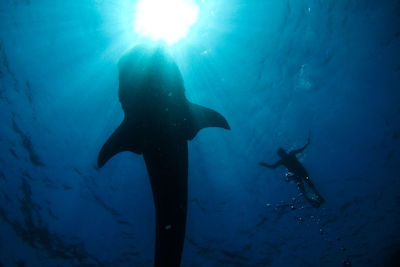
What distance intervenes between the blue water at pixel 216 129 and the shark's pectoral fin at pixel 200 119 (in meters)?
4.07

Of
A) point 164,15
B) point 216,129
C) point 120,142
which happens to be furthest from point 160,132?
point 216,129

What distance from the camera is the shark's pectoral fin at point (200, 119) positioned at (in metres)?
4.32

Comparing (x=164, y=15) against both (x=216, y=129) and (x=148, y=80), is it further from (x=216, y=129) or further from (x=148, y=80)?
(x=216, y=129)

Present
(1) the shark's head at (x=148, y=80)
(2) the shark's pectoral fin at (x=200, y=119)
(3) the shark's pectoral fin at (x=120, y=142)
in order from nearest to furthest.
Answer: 1. (1) the shark's head at (x=148, y=80)
2. (3) the shark's pectoral fin at (x=120, y=142)
3. (2) the shark's pectoral fin at (x=200, y=119)

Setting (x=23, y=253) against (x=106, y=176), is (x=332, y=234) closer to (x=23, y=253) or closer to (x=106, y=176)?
(x=106, y=176)

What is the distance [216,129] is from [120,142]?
6199 millimetres

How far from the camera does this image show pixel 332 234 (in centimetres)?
1778

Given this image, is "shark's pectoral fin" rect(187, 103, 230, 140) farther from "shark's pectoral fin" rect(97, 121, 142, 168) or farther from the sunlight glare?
the sunlight glare

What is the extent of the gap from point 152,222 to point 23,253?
10575 mm

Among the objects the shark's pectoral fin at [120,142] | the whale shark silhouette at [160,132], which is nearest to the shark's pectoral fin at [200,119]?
the whale shark silhouette at [160,132]

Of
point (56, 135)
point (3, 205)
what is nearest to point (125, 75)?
point (56, 135)

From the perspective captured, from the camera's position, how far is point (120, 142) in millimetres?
4227

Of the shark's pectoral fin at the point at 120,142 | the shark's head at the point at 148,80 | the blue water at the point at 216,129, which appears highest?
the blue water at the point at 216,129

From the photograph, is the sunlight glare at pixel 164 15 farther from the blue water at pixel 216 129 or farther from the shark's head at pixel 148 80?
the shark's head at pixel 148 80
